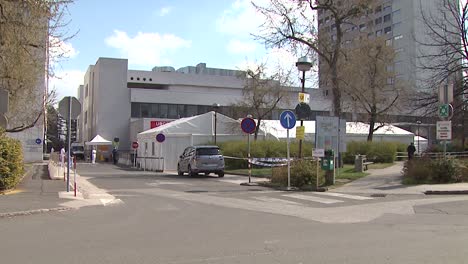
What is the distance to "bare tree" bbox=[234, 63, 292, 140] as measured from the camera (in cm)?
4525

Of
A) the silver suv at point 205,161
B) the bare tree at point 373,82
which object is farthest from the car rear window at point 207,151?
the bare tree at point 373,82

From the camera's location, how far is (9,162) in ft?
52.0

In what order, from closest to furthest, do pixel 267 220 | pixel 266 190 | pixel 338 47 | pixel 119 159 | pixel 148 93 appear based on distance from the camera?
1. pixel 267 220
2. pixel 266 190
3. pixel 338 47
4. pixel 119 159
5. pixel 148 93

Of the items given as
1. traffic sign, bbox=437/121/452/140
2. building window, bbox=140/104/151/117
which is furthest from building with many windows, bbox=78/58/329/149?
traffic sign, bbox=437/121/452/140

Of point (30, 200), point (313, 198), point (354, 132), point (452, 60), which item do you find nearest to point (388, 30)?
point (354, 132)

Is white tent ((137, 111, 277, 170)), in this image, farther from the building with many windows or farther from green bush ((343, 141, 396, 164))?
the building with many windows

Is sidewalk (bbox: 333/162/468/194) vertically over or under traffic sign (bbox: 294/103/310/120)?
under

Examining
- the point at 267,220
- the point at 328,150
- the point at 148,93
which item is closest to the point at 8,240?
the point at 267,220

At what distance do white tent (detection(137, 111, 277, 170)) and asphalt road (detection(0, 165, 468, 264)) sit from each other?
2224cm

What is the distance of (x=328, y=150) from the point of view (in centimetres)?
2039

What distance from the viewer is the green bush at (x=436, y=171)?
20031 mm

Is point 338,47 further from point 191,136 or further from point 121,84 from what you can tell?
point 121,84

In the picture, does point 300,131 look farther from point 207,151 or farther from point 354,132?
point 354,132

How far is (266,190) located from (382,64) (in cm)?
2439
